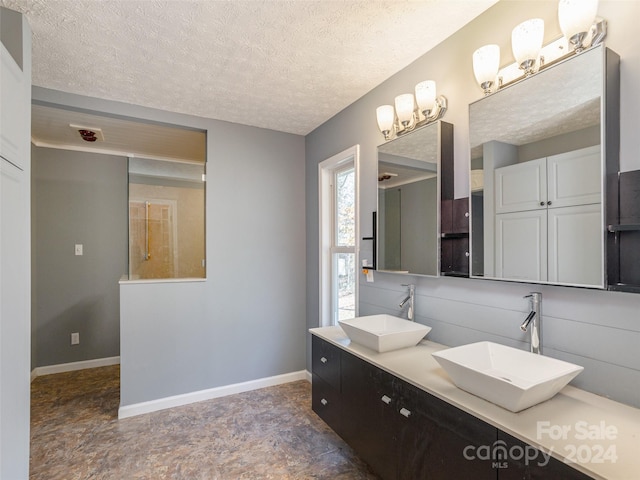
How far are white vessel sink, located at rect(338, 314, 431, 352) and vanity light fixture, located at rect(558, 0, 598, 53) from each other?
58.1 inches

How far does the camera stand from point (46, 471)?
6.79ft

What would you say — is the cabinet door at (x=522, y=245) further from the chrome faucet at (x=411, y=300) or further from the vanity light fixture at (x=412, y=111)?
the vanity light fixture at (x=412, y=111)

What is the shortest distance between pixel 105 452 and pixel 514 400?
2.57 metres

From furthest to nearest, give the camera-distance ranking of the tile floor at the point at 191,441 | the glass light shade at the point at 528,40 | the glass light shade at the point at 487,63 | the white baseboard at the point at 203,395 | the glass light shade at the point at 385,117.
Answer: the white baseboard at the point at 203,395 → the glass light shade at the point at 385,117 → the tile floor at the point at 191,441 → the glass light shade at the point at 487,63 → the glass light shade at the point at 528,40

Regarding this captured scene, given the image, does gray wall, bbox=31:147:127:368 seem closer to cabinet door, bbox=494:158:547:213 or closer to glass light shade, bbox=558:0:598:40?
cabinet door, bbox=494:158:547:213

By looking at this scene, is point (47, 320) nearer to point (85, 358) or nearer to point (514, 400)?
point (85, 358)

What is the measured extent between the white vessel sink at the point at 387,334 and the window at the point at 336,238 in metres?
0.78

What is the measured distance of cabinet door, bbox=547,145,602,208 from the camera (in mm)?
1229

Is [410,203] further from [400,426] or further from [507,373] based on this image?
[400,426]

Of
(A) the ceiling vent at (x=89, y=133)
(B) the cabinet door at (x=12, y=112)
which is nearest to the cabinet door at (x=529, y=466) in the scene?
(B) the cabinet door at (x=12, y=112)

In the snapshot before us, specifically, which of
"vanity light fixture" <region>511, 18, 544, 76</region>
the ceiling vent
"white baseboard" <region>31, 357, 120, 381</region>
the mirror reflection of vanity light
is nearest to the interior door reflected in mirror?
the mirror reflection of vanity light

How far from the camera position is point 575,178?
1.29 m

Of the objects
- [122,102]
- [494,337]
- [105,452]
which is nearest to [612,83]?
[494,337]

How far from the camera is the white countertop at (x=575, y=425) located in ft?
2.95
